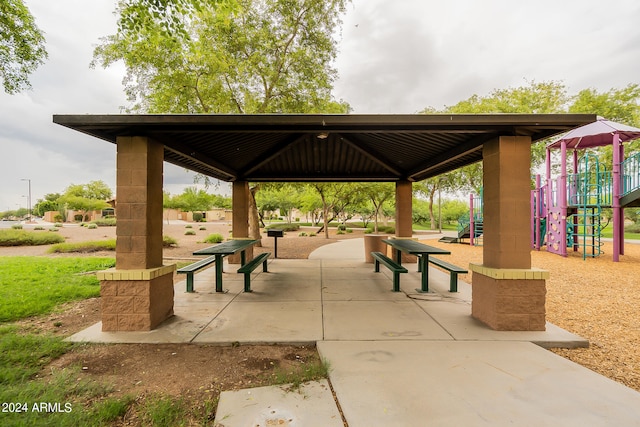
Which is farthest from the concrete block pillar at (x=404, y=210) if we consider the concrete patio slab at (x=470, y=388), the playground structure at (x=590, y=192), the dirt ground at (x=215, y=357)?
the concrete patio slab at (x=470, y=388)

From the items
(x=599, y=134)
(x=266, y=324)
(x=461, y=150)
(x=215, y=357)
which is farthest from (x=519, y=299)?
(x=599, y=134)

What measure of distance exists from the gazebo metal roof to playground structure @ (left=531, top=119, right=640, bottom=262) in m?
7.51

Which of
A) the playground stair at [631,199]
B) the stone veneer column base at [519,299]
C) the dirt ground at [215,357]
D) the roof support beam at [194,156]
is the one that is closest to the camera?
the dirt ground at [215,357]

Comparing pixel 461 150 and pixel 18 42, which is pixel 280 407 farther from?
pixel 18 42

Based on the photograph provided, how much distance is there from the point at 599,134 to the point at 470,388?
14.1m

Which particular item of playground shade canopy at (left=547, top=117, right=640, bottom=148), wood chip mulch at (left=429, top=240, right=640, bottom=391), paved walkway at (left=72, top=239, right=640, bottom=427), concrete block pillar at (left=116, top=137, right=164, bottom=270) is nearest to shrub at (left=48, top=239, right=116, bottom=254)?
paved walkway at (left=72, top=239, right=640, bottom=427)

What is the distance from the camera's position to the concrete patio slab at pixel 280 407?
85.5 inches

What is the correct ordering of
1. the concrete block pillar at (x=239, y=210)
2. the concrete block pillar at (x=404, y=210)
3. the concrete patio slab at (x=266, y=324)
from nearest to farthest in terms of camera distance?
the concrete patio slab at (x=266, y=324) → the concrete block pillar at (x=239, y=210) → the concrete block pillar at (x=404, y=210)

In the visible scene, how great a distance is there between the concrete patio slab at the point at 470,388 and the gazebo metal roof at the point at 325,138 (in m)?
3.02

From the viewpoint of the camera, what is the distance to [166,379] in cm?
285

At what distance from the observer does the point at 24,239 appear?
1595cm

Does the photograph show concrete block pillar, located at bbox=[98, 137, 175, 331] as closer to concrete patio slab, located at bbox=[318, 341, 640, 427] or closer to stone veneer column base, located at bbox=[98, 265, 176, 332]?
stone veneer column base, located at bbox=[98, 265, 176, 332]

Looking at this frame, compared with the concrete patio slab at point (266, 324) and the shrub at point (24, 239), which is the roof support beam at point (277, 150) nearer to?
the concrete patio slab at point (266, 324)

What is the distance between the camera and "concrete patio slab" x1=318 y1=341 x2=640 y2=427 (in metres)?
2.24
